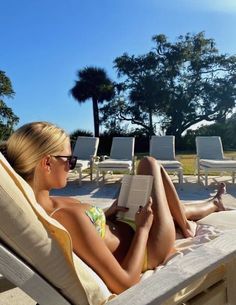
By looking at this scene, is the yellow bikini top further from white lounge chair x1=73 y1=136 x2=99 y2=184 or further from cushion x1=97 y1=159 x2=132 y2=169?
white lounge chair x1=73 y1=136 x2=99 y2=184

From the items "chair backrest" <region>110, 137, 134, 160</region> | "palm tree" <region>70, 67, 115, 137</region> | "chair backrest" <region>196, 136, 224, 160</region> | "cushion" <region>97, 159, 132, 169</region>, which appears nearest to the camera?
"cushion" <region>97, 159, 132, 169</region>

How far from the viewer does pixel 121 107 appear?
25.6m

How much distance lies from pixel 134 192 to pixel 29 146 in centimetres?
86

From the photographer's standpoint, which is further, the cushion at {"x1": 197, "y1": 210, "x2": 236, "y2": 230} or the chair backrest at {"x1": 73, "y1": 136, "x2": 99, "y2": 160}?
the chair backrest at {"x1": 73, "y1": 136, "x2": 99, "y2": 160}

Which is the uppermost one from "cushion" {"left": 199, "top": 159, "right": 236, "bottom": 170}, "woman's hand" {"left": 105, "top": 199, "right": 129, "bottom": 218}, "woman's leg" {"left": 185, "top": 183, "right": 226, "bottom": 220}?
"woman's hand" {"left": 105, "top": 199, "right": 129, "bottom": 218}

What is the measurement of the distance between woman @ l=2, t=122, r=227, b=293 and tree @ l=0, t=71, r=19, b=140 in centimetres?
1328

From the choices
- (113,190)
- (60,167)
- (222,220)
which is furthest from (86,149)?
(60,167)

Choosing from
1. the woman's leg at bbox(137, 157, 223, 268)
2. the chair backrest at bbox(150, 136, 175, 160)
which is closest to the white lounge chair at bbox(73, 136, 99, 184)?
the chair backrest at bbox(150, 136, 175, 160)

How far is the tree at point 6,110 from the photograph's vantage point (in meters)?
14.9

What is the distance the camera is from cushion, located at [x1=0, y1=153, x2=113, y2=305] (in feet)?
4.07

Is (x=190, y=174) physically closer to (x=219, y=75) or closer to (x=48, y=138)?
(x=48, y=138)

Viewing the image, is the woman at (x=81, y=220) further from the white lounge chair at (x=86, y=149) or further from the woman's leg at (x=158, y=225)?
the white lounge chair at (x=86, y=149)

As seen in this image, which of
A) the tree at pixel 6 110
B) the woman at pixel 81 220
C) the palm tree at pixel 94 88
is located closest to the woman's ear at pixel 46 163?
the woman at pixel 81 220

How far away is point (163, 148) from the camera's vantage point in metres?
8.85
